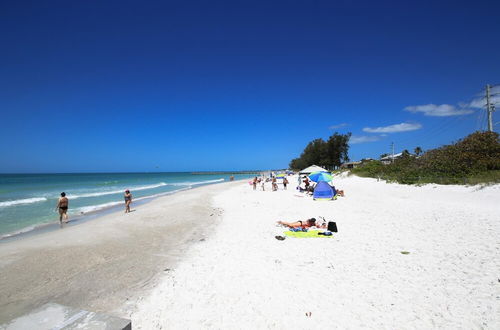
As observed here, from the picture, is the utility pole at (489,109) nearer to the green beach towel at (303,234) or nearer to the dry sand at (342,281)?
the dry sand at (342,281)

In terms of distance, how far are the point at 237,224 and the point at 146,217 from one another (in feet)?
18.3

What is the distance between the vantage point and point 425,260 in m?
5.36

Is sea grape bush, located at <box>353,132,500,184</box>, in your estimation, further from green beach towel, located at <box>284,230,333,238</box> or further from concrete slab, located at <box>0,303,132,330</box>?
concrete slab, located at <box>0,303,132,330</box>

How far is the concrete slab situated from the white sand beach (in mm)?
1984

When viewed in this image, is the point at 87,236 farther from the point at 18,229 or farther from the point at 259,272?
the point at 259,272

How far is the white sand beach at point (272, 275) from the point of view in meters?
3.67

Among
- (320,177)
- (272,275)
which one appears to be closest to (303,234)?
(272,275)

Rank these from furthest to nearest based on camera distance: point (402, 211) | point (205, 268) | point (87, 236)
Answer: point (402, 211) → point (87, 236) → point (205, 268)

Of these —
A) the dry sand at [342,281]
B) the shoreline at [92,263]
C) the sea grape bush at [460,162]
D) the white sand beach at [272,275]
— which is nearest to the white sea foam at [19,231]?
the shoreline at [92,263]

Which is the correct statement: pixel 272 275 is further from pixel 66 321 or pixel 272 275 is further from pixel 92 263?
pixel 92 263

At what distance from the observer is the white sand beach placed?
12.0 feet

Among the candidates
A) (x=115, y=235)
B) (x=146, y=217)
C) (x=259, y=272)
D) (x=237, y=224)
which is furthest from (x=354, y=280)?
(x=146, y=217)

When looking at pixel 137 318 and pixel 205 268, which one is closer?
pixel 137 318

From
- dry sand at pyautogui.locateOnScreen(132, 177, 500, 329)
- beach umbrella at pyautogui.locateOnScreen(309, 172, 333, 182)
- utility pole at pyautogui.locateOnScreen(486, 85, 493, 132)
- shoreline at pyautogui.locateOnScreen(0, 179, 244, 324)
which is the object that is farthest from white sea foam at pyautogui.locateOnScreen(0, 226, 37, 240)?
utility pole at pyautogui.locateOnScreen(486, 85, 493, 132)
